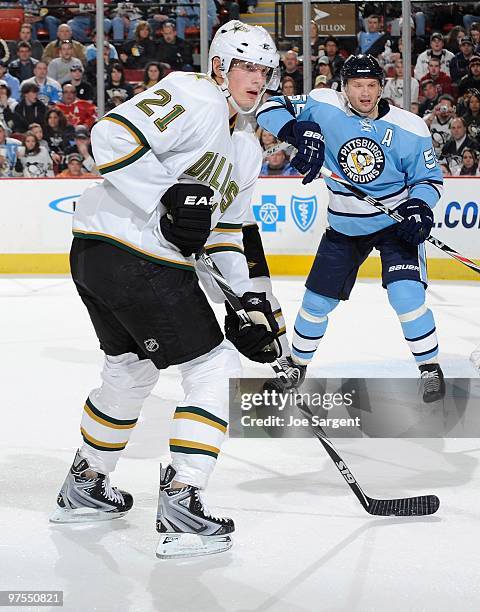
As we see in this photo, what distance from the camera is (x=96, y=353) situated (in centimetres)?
447

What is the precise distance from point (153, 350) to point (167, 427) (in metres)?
1.11

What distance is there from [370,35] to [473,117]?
88 cm

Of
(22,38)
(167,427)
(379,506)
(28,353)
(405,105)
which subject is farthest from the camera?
(22,38)

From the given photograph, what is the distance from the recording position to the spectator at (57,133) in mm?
7031

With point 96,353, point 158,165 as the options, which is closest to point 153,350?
point 158,165

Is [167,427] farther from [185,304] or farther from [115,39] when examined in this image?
[115,39]

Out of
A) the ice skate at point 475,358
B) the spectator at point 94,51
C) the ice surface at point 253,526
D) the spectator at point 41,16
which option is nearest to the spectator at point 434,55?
the spectator at point 94,51

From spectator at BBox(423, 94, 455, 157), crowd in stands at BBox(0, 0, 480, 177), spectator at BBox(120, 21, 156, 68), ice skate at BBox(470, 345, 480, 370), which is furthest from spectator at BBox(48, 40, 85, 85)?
ice skate at BBox(470, 345, 480, 370)

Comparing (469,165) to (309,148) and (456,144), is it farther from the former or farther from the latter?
(309,148)

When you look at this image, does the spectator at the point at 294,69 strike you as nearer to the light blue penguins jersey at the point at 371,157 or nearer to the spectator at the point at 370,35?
the spectator at the point at 370,35

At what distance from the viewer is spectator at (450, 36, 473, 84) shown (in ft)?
23.0

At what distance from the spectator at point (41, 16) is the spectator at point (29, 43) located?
0.07 metres

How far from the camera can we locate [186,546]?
7.27 feet

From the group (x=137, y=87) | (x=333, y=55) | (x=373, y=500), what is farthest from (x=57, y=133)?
(x=373, y=500)
